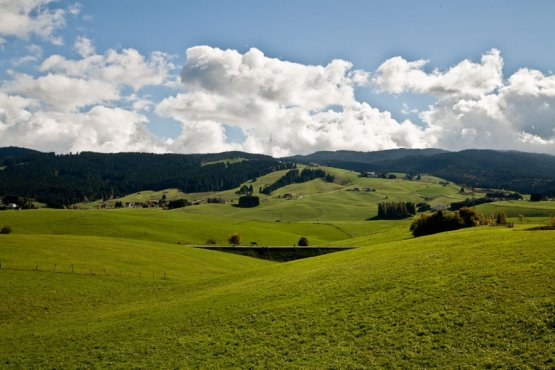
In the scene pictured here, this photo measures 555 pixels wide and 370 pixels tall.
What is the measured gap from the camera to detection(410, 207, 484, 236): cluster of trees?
99688 millimetres

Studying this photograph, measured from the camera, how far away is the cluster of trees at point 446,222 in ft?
327

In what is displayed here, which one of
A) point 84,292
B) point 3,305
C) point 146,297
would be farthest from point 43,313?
point 146,297

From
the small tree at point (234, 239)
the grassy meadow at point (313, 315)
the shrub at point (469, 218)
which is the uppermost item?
the shrub at point (469, 218)

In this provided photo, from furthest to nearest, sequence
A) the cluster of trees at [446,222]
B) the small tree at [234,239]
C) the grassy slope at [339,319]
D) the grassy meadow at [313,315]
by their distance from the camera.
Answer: the small tree at [234,239] < the cluster of trees at [446,222] < the grassy meadow at [313,315] < the grassy slope at [339,319]

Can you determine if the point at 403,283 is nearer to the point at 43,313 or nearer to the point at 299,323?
the point at 299,323

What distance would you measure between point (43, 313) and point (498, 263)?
44.7 meters

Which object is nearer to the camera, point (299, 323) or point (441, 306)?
point (441, 306)

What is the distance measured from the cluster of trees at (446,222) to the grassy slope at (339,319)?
1859 inches

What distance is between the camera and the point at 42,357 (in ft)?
110

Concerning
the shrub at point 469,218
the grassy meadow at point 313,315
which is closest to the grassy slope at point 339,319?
the grassy meadow at point 313,315

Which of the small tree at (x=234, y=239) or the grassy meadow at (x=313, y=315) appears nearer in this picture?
the grassy meadow at (x=313, y=315)

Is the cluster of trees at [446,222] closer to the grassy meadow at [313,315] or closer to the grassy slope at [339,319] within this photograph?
the grassy slope at [339,319]

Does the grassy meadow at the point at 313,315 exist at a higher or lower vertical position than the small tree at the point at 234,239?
higher

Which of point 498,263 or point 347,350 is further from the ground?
point 498,263
